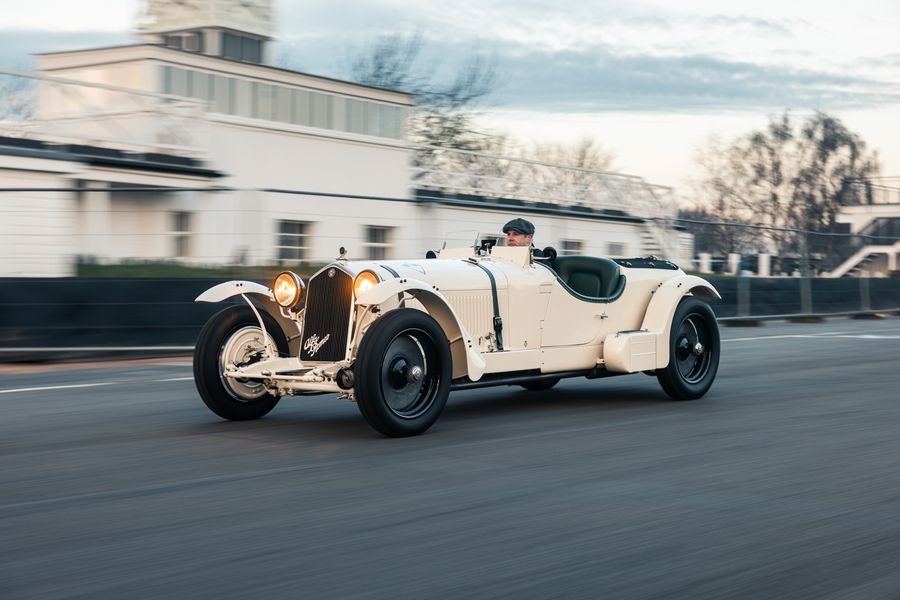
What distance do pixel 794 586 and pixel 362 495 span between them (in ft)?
6.87

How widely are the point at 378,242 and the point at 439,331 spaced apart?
6.96 meters

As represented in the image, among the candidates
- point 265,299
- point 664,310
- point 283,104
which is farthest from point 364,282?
point 283,104

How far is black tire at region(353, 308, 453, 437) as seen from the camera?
21.5 ft

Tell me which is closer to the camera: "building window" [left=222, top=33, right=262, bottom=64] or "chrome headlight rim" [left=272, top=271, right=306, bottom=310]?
"chrome headlight rim" [left=272, top=271, right=306, bottom=310]

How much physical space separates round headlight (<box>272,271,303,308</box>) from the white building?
223 inches

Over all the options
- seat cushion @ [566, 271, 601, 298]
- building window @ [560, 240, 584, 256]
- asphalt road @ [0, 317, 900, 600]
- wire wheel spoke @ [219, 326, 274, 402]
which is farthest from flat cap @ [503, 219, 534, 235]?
building window @ [560, 240, 584, 256]

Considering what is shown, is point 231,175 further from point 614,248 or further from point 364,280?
point 364,280

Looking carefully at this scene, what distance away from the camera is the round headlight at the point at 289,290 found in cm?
743

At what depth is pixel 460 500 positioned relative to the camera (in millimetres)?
5207

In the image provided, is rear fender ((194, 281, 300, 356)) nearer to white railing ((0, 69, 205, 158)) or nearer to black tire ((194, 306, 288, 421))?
black tire ((194, 306, 288, 421))

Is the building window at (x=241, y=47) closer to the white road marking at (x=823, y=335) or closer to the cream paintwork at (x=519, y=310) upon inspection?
the white road marking at (x=823, y=335)

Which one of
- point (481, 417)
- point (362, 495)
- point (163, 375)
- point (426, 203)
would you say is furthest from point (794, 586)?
point (426, 203)

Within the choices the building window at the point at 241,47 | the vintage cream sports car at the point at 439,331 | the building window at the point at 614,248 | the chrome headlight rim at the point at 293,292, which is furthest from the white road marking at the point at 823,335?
the building window at the point at 241,47

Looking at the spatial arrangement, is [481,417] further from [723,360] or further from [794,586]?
[723,360]
